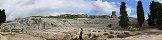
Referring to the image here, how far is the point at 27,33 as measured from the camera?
A: 59031 millimetres

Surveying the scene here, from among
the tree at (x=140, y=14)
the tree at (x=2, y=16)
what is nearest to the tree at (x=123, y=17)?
the tree at (x=140, y=14)

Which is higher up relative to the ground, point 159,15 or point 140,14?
point 140,14

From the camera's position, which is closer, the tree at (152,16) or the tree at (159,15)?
the tree at (159,15)

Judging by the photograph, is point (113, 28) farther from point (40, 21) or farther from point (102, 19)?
point (40, 21)

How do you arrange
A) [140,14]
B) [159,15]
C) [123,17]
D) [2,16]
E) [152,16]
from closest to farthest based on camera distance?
[159,15] < [123,17] < [152,16] < [140,14] < [2,16]

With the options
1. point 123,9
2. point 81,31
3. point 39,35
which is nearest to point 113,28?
point 123,9

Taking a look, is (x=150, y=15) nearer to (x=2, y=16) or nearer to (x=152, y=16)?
(x=152, y=16)

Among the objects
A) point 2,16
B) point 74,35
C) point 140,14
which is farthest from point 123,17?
point 2,16

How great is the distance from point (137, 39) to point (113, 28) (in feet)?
45.8

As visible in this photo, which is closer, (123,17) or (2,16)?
(123,17)

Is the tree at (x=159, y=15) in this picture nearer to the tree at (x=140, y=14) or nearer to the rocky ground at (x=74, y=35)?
the tree at (x=140, y=14)

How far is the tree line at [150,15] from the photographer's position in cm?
6888

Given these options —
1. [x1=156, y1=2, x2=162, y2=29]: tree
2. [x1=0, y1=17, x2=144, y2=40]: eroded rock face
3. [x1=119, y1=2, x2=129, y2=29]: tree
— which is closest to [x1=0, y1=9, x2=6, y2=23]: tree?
[x1=0, y1=17, x2=144, y2=40]: eroded rock face

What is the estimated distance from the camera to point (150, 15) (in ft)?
234
